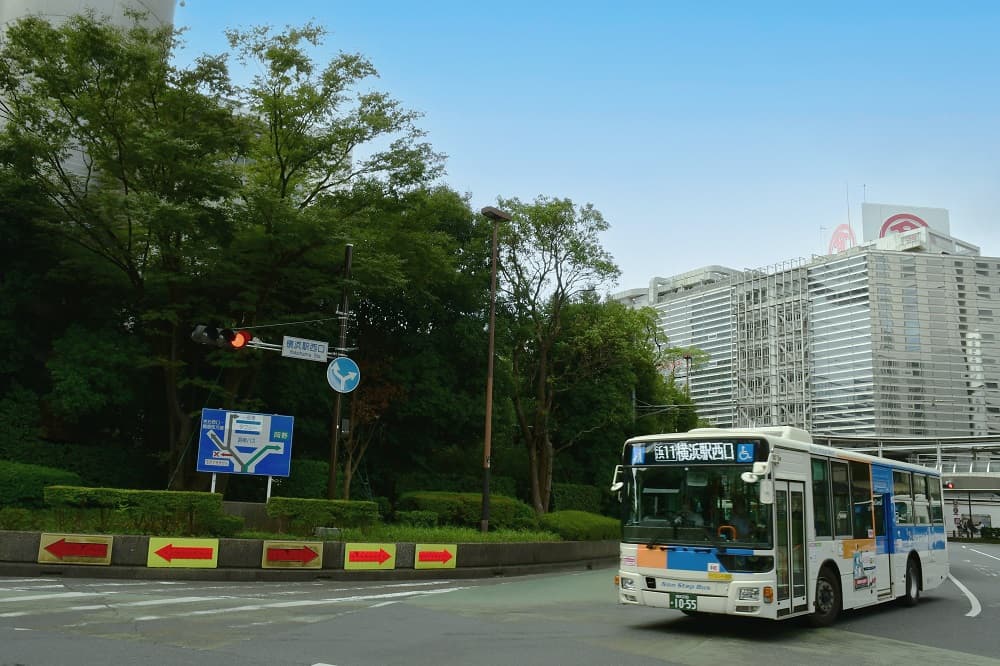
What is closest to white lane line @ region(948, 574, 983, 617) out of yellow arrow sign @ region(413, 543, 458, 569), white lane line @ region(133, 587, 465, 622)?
white lane line @ region(133, 587, 465, 622)

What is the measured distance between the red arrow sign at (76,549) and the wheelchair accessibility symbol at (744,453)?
41.8 feet

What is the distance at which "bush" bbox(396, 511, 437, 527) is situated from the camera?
85.8 feet

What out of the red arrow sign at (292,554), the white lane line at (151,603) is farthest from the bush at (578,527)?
the white lane line at (151,603)

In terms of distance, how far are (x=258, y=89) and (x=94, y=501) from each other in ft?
45.4

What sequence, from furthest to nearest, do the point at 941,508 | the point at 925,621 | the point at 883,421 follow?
the point at 883,421 < the point at 941,508 < the point at 925,621

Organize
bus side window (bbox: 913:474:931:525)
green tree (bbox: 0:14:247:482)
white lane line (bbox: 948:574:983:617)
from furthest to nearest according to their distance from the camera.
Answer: green tree (bbox: 0:14:247:482)
bus side window (bbox: 913:474:931:525)
white lane line (bbox: 948:574:983:617)

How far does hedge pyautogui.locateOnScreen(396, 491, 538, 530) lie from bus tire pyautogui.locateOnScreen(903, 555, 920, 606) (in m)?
14.3

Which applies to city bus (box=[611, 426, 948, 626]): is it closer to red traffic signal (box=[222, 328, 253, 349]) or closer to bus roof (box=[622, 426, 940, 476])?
bus roof (box=[622, 426, 940, 476])

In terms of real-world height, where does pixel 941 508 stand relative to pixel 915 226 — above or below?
below

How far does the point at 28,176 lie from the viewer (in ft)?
80.7

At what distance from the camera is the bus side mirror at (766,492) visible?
10711 millimetres

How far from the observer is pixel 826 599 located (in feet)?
40.1

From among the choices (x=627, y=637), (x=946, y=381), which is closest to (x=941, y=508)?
(x=627, y=637)

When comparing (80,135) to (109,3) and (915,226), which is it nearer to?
(109,3)
